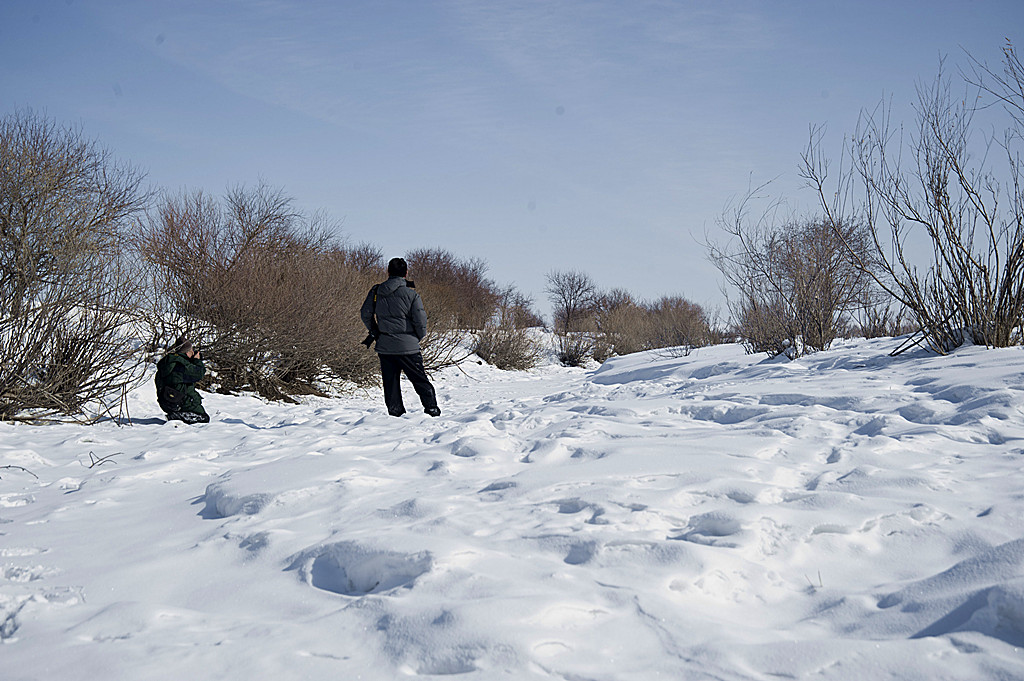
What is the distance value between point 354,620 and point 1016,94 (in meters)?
7.49

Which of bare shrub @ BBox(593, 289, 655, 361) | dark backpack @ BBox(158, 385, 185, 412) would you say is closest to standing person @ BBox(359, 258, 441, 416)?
dark backpack @ BBox(158, 385, 185, 412)

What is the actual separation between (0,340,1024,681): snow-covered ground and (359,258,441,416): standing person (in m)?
2.27

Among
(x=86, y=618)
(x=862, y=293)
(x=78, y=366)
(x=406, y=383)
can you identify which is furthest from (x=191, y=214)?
(x=86, y=618)

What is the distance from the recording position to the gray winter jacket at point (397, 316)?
646cm

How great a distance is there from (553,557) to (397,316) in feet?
15.3

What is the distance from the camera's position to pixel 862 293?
9375mm

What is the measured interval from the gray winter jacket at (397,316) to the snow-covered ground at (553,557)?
2352 mm

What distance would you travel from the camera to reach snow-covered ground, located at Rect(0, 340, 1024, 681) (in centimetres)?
153

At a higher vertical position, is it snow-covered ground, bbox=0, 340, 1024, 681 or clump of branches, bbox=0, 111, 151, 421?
clump of branches, bbox=0, 111, 151, 421

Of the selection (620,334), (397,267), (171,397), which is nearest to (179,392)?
(171,397)

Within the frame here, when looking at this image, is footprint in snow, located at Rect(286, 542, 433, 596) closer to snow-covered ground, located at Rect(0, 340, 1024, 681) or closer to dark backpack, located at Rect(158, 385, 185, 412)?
snow-covered ground, located at Rect(0, 340, 1024, 681)

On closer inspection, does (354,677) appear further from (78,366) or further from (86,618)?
(78,366)

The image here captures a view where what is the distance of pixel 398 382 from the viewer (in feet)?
21.5

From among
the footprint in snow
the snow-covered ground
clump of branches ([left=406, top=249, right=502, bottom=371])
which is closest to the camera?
the snow-covered ground
